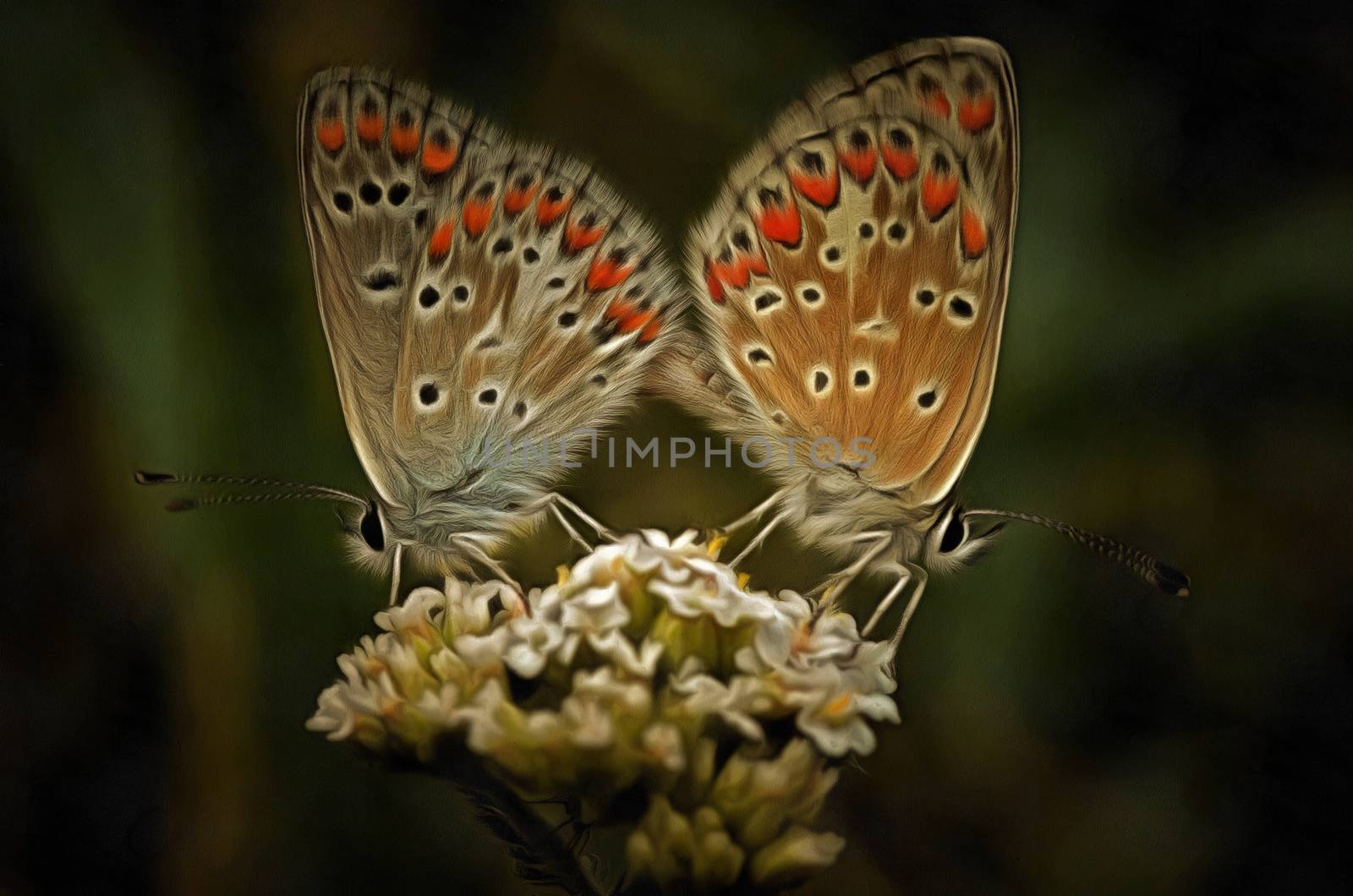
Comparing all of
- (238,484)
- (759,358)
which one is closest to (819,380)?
(759,358)

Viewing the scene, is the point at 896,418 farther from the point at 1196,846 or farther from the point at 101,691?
the point at 101,691

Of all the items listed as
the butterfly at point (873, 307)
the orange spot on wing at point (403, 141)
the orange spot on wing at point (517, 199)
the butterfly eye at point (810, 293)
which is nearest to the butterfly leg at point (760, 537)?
the butterfly at point (873, 307)

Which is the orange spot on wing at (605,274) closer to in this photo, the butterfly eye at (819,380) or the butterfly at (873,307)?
the butterfly at (873,307)

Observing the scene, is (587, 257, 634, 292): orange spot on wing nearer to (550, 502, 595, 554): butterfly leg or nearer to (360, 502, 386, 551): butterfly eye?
(550, 502, 595, 554): butterfly leg

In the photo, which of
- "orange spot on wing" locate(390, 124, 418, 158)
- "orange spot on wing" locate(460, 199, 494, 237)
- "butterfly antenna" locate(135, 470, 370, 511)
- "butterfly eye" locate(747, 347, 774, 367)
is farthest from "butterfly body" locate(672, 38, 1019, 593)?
"butterfly antenna" locate(135, 470, 370, 511)

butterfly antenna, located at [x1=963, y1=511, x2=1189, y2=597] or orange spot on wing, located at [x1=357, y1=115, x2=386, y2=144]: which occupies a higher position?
orange spot on wing, located at [x1=357, y1=115, x2=386, y2=144]

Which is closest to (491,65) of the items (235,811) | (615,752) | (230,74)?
(230,74)

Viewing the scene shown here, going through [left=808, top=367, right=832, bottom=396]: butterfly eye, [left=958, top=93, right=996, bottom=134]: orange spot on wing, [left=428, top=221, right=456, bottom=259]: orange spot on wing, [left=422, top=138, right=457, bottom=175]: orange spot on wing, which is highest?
[left=958, top=93, right=996, bottom=134]: orange spot on wing
